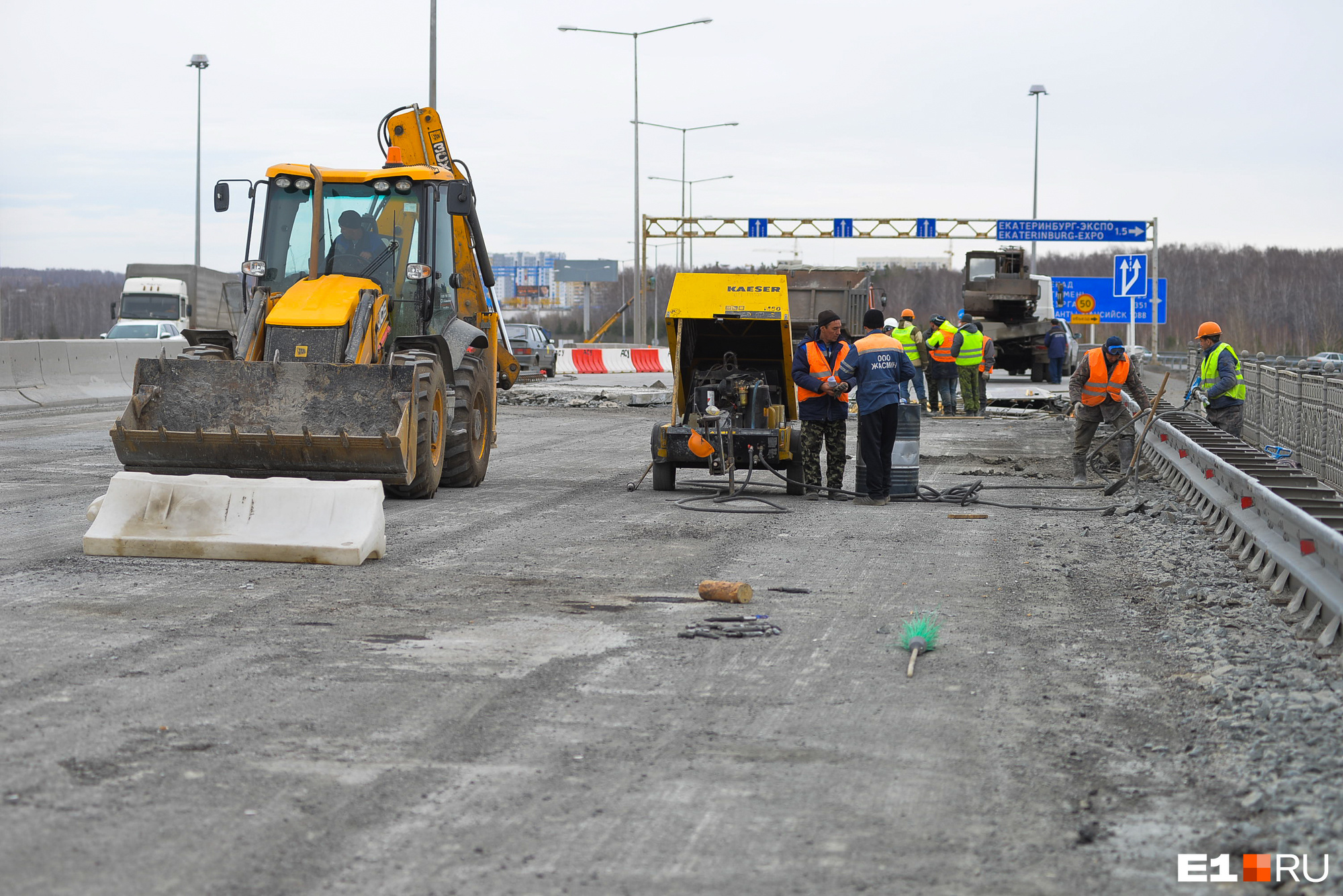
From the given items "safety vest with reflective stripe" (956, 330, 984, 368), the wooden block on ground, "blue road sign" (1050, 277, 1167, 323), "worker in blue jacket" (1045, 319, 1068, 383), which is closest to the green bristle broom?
the wooden block on ground

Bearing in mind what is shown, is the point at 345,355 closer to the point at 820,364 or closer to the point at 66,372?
the point at 820,364

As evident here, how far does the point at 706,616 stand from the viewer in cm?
730

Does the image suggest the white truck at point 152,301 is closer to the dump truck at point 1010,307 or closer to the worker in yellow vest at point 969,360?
the dump truck at point 1010,307

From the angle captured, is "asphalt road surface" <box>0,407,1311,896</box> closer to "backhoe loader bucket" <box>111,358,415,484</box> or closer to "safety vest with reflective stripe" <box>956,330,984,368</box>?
"backhoe loader bucket" <box>111,358,415,484</box>

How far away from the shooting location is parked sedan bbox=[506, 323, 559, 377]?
37.5 meters

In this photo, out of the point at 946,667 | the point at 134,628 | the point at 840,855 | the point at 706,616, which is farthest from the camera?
the point at 706,616

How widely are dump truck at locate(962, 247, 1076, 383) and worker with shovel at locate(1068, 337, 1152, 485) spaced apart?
67.3 feet

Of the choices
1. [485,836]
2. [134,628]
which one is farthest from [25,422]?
[485,836]

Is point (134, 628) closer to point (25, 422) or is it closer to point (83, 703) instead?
point (83, 703)

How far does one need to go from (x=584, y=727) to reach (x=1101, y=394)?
1016cm

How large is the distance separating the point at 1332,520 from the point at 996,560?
2076 mm

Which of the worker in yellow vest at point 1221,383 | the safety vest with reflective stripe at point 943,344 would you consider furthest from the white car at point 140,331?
the worker in yellow vest at point 1221,383

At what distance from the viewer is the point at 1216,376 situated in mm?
14297

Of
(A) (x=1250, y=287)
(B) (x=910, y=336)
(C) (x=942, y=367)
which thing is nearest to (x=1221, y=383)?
(B) (x=910, y=336)
